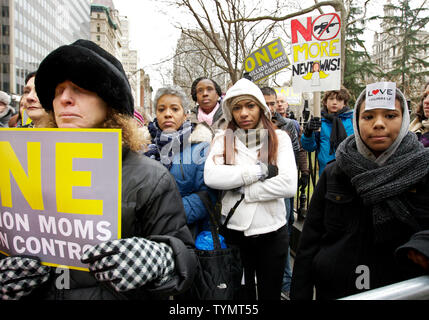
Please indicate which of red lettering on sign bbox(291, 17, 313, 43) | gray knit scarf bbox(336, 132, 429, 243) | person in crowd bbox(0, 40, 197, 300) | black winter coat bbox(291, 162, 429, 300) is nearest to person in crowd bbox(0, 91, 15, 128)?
person in crowd bbox(0, 40, 197, 300)

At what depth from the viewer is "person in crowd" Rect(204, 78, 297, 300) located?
216 centimetres

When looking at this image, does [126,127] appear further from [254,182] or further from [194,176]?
[254,182]

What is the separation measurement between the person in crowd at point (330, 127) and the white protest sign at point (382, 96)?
2.05 m

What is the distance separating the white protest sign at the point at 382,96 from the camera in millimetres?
1556

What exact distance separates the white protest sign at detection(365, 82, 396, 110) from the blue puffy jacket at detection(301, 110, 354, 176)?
7.26 feet

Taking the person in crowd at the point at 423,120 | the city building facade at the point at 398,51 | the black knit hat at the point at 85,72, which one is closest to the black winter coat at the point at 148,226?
the black knit hat at the point at 85,72

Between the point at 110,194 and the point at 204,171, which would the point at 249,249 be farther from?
the point at 110,194

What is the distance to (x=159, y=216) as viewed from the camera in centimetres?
124

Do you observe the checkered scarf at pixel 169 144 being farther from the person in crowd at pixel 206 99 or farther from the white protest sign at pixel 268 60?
the white protest sign at pixel 268 60

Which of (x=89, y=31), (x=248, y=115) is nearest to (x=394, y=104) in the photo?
(x=248, y=115)

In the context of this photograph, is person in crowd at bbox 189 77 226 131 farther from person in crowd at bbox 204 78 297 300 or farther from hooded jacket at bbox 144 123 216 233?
hooded jacket at bbox 144 123 216 233

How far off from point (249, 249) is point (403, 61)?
28.1 m
